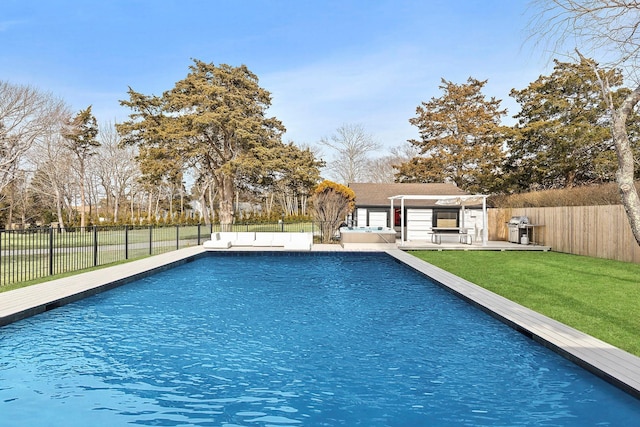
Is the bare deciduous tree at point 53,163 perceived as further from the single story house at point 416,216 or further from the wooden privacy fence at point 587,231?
the wooden privacy fence at point 587,231

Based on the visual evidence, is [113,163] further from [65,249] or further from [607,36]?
[607,36]

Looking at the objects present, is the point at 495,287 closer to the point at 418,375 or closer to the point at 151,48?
the point at 418,375

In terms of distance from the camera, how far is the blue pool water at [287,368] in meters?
3.72

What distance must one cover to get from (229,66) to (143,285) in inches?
873

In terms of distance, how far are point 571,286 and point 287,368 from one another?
7.09 m

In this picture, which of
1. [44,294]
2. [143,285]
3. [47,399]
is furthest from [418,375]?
[143,285]

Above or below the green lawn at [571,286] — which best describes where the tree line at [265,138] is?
above

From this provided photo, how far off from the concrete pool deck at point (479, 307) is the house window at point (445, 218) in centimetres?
1072

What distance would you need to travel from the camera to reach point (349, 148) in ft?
144

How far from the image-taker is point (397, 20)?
16.5 meters

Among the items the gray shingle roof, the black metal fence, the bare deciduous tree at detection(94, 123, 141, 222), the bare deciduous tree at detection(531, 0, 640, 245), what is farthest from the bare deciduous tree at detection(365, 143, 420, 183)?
the bare deciduous tree at detection(531, 0, 640, 245)

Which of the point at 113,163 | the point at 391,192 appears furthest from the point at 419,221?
the point at 113,163

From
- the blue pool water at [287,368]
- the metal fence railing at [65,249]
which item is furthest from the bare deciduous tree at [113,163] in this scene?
the blue pool water at [287,368]

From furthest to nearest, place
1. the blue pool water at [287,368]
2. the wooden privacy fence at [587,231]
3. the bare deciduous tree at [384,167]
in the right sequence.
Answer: the bare deciduous tree at [384,167], the wooden privacy fence at [587,231], the blue pool water at [287,368]
